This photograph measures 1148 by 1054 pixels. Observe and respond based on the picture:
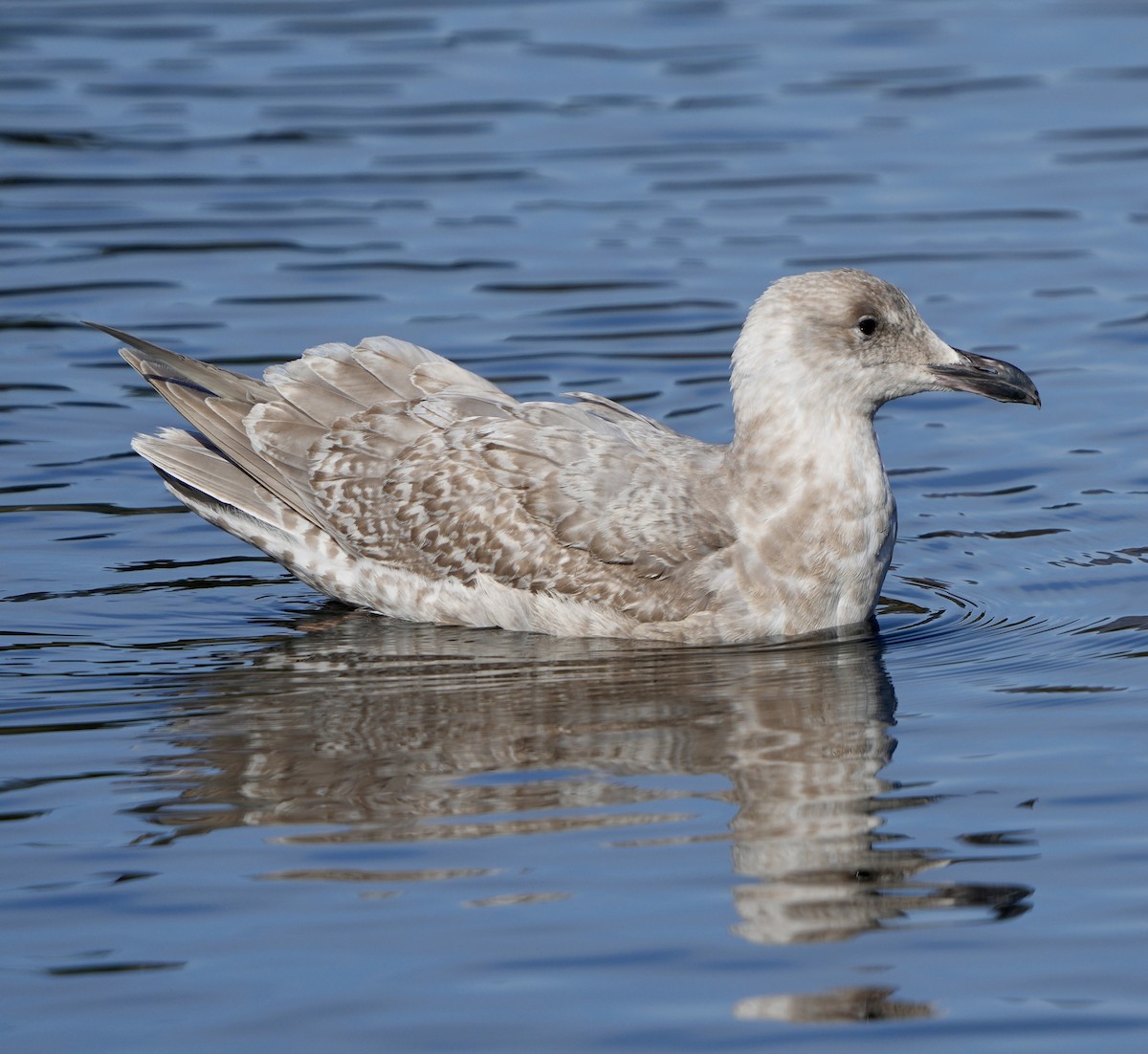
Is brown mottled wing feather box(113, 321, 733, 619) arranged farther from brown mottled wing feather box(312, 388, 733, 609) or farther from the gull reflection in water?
the gull reflection in water

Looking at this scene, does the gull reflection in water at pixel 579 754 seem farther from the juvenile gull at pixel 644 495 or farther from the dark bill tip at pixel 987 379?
the dark bill tip at pixel 987 379

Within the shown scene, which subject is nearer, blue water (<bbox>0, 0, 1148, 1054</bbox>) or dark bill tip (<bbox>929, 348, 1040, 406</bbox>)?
blue water (<bbox>0, 0, 1148, 1054</bbox>)

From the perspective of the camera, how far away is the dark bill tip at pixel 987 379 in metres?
9.16

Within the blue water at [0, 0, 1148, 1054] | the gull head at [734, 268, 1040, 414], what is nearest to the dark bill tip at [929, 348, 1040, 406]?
the gull head at [734, 268, 1040, 414]

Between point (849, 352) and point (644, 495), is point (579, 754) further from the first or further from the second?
point (849, 352)

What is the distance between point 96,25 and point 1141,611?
13.1m

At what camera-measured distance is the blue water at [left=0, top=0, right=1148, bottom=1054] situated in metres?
6.12

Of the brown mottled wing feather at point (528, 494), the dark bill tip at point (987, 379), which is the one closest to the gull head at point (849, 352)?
the dark bill tip at point (987, 379)

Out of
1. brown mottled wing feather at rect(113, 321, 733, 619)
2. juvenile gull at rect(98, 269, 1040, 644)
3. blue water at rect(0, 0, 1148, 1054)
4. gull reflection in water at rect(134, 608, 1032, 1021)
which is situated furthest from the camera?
brown mottled wing feather at rect(113, 321, 733, 619)

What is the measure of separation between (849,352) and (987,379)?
1.88ft

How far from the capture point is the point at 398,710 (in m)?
8.21

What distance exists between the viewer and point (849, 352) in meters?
9.07

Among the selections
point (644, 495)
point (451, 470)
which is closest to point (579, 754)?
point (644, 495)

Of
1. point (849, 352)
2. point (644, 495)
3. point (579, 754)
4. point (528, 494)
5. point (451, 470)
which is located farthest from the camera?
point (451, 470)
